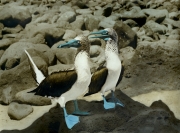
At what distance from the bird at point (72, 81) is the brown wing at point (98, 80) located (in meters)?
0.07

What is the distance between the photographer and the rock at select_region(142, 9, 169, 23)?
96.5 inches

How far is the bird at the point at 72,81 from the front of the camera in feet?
5.26

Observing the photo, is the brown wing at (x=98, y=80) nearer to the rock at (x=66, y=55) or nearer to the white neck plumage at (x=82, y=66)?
the white neck plumage at (x=82, y=66)

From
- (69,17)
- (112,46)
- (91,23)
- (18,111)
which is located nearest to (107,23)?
(91,23)

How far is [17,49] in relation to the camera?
2072mm

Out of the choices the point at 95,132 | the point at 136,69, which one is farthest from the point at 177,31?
the point at 95,132

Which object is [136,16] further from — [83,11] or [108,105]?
[108,105]

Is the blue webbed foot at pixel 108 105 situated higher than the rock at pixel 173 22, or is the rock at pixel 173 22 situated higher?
the blue webbed foot at pixel 108 105

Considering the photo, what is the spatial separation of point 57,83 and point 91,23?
2.34 ft

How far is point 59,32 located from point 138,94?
24.7 inches

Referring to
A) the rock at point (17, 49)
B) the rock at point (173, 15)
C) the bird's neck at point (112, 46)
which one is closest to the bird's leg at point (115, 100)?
the bird's neck at point (112, 46)

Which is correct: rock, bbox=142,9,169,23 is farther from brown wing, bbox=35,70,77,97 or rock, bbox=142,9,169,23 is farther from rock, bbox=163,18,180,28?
brown wing, bbox=35,70,77,97

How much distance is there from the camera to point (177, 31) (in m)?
2.35

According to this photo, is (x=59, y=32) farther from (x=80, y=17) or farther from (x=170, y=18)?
(x=170, y=18)
